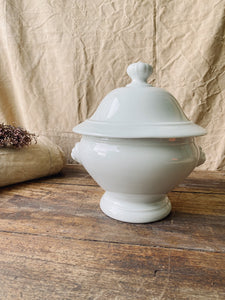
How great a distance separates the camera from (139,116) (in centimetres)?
52

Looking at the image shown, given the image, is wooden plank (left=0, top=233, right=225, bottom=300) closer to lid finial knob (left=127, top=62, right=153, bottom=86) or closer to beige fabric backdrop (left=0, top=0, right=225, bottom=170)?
lid finial knob (left=127, top=62, right=153, bottom=86)

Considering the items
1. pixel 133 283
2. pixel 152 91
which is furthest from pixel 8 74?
pixel 133 283

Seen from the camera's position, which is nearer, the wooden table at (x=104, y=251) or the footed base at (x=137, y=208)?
the wooden table at (x=104, y=251)

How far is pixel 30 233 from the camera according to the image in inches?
21.5

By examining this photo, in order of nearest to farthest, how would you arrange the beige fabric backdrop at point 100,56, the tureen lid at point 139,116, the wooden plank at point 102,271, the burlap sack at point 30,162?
the wooden plank at point 102,271 < the tureen lid at point 139,116 < the burlap sack at point 30,162 < the beige fabric backdrop at point 100,56

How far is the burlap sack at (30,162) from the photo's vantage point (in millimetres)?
829

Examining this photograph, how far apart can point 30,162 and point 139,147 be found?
516mm

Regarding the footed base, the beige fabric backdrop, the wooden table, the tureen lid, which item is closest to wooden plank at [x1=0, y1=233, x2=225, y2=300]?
the wooden table

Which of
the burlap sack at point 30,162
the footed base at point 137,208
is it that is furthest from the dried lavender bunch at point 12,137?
the footed base at point 137,208

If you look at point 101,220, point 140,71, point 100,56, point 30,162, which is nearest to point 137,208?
point 101,220

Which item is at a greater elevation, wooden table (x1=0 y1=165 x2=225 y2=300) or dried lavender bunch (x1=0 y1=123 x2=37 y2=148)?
dried lavender bunch (x1=0 y1=123 x2=37 y2=148)

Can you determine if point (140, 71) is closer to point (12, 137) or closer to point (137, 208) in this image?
point (137, 208)

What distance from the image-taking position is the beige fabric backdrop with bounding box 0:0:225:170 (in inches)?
38.0

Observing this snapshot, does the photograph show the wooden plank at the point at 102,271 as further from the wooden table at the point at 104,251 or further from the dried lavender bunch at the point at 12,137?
the dried lavender bunch at the point at 12,137
